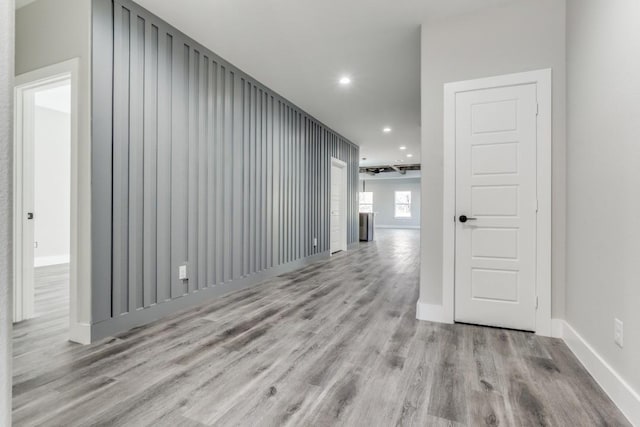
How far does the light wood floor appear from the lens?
1.51 metres

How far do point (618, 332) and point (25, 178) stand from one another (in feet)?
14.5

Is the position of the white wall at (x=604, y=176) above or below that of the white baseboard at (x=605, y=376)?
above

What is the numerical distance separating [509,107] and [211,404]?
2968 millimetres

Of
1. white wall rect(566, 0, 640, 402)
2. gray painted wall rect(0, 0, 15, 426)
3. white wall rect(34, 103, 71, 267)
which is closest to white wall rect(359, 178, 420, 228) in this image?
white wall rect(34, 103, 71, 267)

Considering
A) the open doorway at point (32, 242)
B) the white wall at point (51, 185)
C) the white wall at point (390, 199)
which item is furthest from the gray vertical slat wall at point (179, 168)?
the white wall at point (390, 199)

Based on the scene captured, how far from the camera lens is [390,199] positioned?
16.9 m

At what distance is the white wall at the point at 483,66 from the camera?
8.13 feet

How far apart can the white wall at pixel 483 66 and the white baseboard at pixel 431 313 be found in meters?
0.04

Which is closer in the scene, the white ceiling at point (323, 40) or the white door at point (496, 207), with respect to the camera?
the white door at point (496, 207)

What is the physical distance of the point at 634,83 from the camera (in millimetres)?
1526

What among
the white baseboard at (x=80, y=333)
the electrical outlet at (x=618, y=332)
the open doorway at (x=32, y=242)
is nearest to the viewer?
the electrical outlet at (x=618, y=332)

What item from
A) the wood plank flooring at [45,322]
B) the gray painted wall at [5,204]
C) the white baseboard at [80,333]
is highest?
the gray painted wall at [5,204]

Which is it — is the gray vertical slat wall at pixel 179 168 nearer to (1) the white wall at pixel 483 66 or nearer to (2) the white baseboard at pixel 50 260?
(1) the white wall at pixel 483 66

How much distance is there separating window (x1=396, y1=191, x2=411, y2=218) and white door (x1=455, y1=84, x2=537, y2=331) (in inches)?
561
